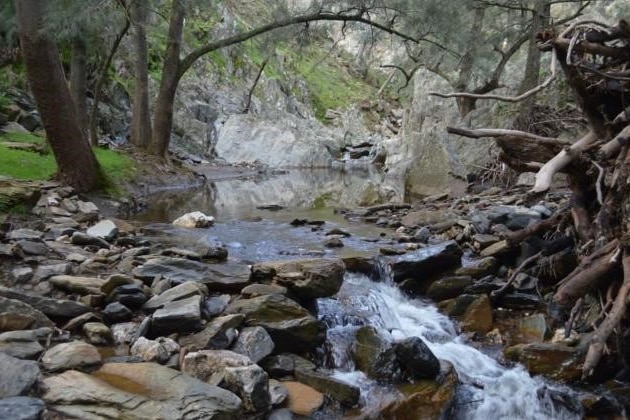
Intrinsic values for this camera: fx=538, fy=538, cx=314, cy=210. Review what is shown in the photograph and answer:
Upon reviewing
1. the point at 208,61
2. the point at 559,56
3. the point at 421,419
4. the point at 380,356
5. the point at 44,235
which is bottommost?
the point at 421,419

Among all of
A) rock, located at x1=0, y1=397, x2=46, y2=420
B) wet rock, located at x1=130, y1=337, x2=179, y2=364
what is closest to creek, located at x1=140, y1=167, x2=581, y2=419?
wet rock, located at x1=130, y1=337, x2=179, y2=364

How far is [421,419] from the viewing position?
12.8ft

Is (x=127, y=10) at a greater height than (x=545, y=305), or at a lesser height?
greater

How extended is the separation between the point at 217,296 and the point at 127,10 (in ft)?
26.2

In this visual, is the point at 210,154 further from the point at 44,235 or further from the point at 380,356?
the point at 380,356

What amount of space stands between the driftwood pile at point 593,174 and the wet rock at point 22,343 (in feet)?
11.6

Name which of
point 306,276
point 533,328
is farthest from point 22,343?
point 533,328

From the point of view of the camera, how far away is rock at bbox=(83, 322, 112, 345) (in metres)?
3.82

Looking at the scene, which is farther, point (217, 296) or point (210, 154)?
point (210, 154)

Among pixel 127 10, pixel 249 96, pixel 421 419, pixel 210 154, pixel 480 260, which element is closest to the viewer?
pixel 421 419

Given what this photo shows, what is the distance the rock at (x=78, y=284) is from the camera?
4.43 meters

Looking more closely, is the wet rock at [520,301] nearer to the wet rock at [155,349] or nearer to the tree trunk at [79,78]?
the wet rock at [155,349]

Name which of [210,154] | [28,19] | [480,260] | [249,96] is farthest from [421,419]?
[249,96]

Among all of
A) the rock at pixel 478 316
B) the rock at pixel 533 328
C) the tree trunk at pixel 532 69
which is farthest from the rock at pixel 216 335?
the tree trunk at pixel 532 69
